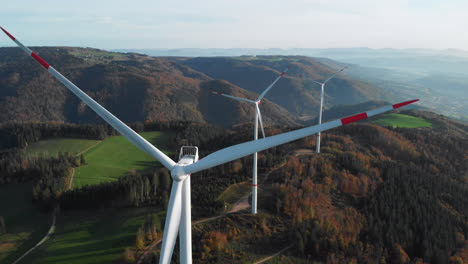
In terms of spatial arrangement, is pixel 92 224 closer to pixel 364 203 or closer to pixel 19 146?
pixel 364 203

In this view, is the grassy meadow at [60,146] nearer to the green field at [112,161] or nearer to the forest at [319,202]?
the green field at [112,161]

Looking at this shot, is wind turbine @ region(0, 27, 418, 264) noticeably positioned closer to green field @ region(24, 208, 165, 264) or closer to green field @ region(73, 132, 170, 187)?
green field @ region(24, 208, 165, 264)

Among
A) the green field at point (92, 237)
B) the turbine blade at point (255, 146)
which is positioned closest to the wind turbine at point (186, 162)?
the turbine blade at point (255, 146)

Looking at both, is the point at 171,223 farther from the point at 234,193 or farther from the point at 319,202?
the point at 234,193

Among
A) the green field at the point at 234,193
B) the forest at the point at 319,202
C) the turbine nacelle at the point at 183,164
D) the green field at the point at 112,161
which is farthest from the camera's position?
the green field at the point at 112,161

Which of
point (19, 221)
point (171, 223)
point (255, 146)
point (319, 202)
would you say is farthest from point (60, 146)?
point (255, 146)

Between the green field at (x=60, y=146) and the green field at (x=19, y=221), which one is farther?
the green field at (x=60, y=146)
